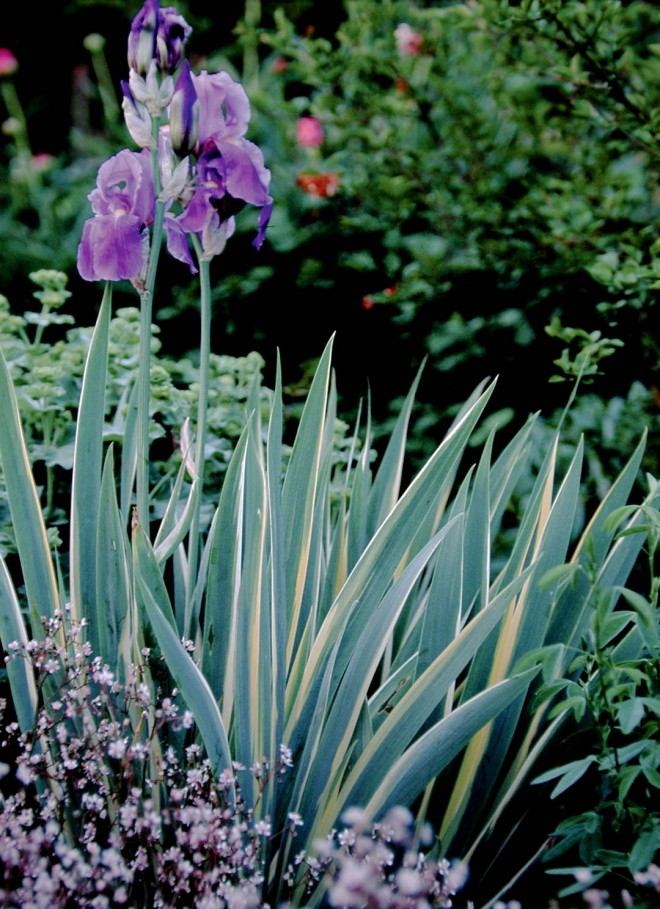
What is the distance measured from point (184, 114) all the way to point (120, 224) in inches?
6.6

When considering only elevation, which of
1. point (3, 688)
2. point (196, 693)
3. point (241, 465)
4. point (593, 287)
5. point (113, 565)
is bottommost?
point (3, 688)

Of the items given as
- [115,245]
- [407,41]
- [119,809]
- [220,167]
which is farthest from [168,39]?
[407,41]

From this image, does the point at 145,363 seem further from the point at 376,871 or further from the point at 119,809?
the point at 376,871

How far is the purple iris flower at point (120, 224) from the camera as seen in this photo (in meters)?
1.19

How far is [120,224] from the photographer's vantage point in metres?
1.18

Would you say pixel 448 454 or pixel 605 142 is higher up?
pixel 605 142

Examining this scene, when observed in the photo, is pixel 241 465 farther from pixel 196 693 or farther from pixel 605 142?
pixel 605 142

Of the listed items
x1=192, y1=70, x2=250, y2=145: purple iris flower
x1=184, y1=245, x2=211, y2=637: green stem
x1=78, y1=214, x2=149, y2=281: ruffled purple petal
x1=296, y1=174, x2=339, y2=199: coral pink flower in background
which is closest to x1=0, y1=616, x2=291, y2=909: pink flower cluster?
x1=184, y1=245, x2=211, y2=637: green stem

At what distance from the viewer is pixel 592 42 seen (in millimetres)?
1918

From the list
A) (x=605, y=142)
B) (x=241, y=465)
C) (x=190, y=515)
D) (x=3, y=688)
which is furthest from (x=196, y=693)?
(x=605, y=142)

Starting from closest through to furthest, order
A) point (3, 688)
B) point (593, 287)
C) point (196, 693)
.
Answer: point (196, 693), point (3, 688), point (593, 287)

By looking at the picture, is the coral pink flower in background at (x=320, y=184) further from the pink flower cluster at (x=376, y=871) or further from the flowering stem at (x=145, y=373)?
the pink flower cluster at (x=376, y=871)

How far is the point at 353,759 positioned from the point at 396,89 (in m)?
2.24

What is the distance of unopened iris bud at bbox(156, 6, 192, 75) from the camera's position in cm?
115
